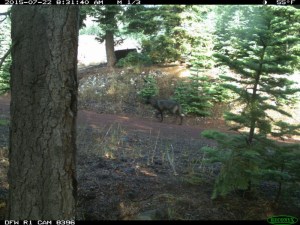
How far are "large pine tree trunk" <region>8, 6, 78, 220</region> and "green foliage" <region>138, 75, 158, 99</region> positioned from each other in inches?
515

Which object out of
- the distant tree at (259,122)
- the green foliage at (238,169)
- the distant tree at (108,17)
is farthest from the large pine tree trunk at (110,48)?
the green foliage at (238,169)

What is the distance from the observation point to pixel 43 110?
3.67 meters

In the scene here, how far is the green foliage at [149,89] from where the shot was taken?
17.5m

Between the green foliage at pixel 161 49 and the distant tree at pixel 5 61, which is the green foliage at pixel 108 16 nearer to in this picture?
the green foliage at pixel 161 49

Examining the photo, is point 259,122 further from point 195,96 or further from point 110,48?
point 110,48

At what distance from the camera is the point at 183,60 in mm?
21094

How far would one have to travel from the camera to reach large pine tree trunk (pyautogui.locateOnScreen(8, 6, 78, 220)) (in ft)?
12.0

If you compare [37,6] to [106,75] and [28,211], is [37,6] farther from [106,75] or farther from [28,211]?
[106,75]

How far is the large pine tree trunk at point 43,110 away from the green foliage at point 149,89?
1309 centimetres

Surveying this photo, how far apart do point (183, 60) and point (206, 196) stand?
54.7ft

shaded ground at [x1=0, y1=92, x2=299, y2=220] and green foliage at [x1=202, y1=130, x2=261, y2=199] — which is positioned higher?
green foliage at [x1=202, y1=130, x2=261, y2=199]

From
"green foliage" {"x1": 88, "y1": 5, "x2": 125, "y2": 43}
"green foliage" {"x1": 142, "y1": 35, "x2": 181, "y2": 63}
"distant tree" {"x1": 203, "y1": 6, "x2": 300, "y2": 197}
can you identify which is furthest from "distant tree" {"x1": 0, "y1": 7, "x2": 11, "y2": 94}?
"green foliage" {"x1": 142, "y1": 35, "x2": 181, "y2": 63}

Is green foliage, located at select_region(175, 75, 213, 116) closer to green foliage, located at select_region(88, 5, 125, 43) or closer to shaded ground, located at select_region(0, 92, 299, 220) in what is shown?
green foliage, located at select_region(88, 5, 125, 43)

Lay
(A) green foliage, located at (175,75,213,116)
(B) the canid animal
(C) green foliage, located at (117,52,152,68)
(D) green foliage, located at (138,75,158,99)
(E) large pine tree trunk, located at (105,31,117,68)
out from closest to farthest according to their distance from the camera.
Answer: (B) the canid animal < (A) green foliage, located at (175,75,213,116) < (D) green foliage, located at (138,75,158,99) < (C) green foliage, located at (117,52,152,68) < (E) large pine tree trunk, located at (105,31,117,68)
